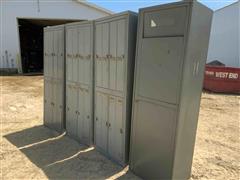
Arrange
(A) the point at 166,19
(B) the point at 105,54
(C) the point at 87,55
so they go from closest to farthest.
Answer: (A) the point at 166,19 → (B) the point at 105,54 → (C) the point at 87,55

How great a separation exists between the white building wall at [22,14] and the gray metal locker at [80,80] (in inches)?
379

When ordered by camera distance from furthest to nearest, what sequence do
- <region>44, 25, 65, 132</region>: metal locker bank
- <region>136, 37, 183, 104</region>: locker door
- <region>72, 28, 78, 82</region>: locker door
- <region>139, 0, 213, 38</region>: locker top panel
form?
<region>44, 25, 65, 132</region>: metal locker bank → <region>72, 28, 78, 82</region>: locker door → <region>136, 37, 183, 104</region>: locker door → <region>139, 0, 213, 38</region>: locker top panel

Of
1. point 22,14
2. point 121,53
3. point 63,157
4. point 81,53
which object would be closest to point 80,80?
point 81,53

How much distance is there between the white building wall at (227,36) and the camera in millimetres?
12148

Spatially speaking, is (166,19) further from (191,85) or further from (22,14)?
(22,14)

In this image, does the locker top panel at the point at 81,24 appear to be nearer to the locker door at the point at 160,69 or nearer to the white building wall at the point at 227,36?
the locker door at the point at 160,69

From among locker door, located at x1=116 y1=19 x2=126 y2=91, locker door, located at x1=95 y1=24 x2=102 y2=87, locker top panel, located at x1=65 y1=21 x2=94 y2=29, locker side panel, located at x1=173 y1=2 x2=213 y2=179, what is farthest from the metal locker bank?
locker side panel, located at x1=173 y1=2 x2=213 y2=179

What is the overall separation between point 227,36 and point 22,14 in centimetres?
1145

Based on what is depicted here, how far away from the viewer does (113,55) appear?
278 centimetres

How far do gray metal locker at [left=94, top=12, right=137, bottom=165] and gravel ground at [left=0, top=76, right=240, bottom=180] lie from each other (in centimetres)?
29

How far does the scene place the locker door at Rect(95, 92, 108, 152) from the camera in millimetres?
3007

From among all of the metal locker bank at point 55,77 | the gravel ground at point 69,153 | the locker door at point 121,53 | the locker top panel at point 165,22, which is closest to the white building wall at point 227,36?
the gravel ground at point 69,153

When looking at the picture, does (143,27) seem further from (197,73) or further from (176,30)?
(197,73)

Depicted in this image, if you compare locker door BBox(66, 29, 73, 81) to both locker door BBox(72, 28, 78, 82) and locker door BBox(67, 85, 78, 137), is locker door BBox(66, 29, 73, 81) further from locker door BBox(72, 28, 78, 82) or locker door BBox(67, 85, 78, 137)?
locker door BBox(67, 85, 78, 137)
